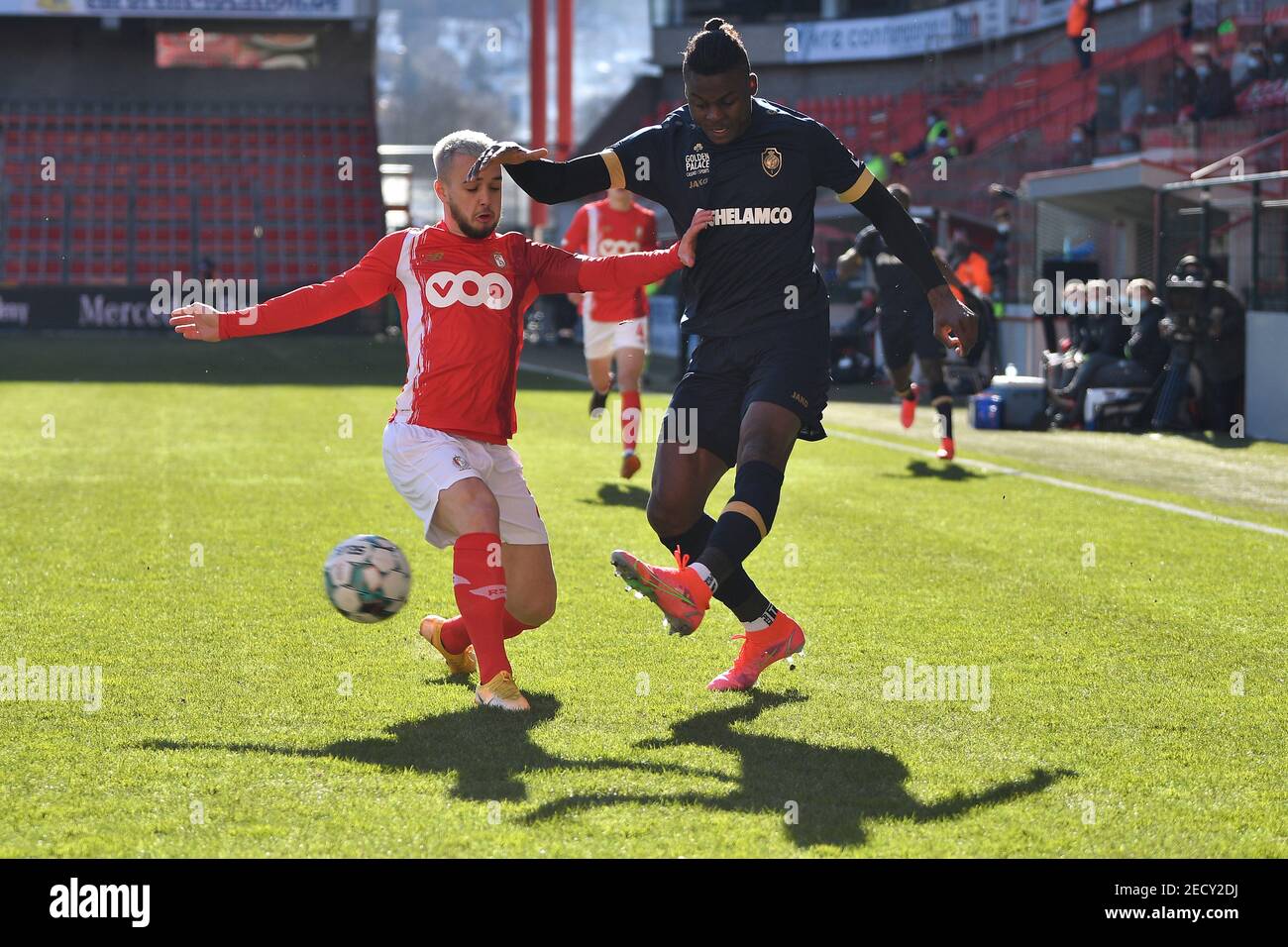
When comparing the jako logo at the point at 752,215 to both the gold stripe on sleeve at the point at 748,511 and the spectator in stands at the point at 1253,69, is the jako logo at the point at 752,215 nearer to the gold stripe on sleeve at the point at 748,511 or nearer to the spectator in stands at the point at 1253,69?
the gold stripe on sleeve at the point at 748,511

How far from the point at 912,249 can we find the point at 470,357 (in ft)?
5.02

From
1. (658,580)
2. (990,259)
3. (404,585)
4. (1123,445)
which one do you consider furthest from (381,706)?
(990,259)

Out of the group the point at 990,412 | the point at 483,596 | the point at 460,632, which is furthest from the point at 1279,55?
the point at 483,596

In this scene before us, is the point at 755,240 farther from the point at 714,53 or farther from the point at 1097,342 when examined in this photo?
the point at 1097,342

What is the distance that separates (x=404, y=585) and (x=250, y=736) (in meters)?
0.91

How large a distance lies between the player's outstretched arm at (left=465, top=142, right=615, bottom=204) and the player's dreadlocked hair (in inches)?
19.5

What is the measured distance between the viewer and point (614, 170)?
18.7ft

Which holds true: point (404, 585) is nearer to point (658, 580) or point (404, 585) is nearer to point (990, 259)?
point (658, 580)

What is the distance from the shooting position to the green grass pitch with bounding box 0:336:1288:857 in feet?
13.3

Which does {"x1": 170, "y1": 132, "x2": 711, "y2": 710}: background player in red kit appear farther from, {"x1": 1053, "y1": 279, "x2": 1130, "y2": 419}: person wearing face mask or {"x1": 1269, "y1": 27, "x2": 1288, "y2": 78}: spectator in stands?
{"x1": 1269, "y1": 27, "x2": 1288, "y2": 78}: spectator in stands

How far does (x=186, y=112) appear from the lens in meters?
44.7

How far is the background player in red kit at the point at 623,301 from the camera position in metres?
12.0

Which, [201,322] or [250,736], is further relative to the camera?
[201,322]

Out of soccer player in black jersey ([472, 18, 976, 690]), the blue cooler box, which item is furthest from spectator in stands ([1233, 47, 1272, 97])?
soccer player in black jersey ([472, 18, 976, 690])
